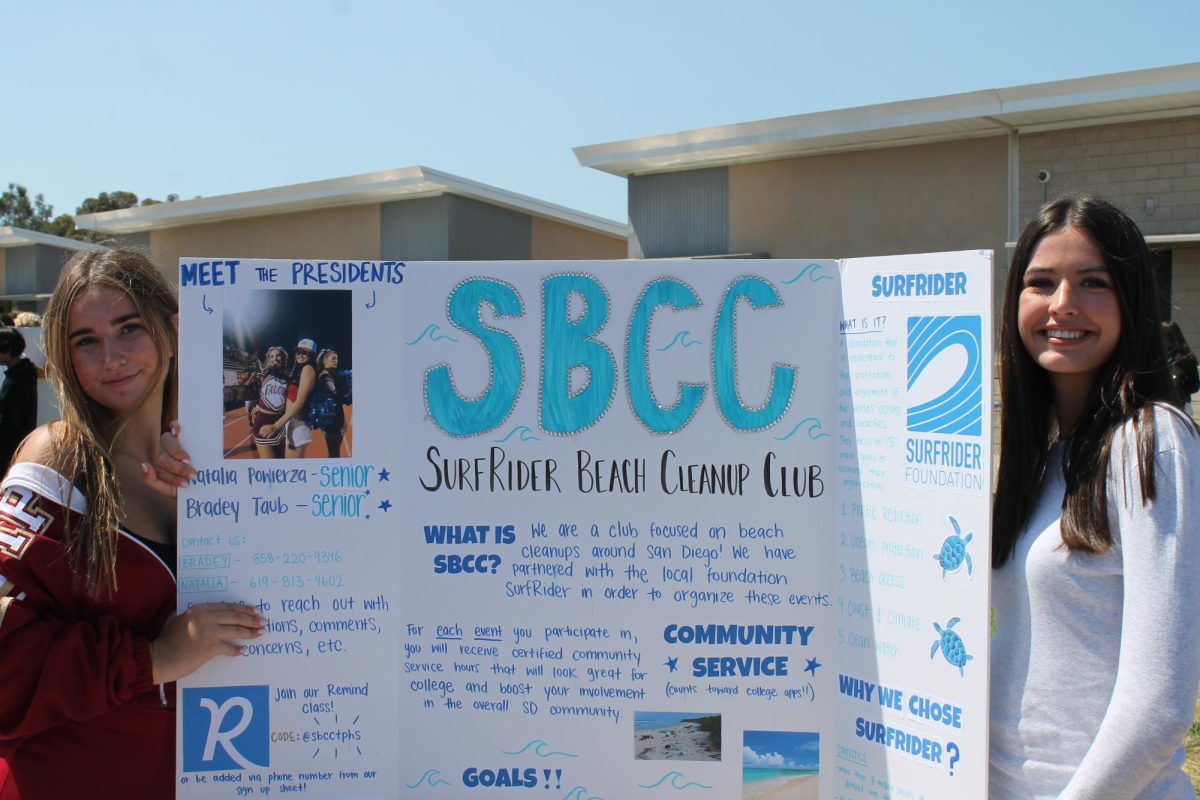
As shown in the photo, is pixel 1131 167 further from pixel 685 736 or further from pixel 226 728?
pixel 226 728

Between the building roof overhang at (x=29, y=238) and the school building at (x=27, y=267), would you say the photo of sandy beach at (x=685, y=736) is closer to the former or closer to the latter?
the building roof overhang at (x=29, y=238)

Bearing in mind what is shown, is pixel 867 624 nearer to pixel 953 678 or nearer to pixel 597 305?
pixel 953 678

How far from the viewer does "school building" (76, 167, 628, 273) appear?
18188 millimetres

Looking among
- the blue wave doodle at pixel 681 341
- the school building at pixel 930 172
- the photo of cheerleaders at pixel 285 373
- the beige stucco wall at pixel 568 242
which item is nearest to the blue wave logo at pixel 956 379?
the blue wave doodle at pixel 681 341

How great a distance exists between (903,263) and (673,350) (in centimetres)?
57

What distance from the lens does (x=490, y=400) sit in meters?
2.36

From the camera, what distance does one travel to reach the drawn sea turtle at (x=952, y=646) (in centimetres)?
199

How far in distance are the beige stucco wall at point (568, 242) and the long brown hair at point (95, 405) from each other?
1820 cm

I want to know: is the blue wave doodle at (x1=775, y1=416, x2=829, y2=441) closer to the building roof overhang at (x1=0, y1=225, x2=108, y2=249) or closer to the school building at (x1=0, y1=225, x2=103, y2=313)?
the building roof overhang at (x1=0, y1=225, x2=108, y2=249)

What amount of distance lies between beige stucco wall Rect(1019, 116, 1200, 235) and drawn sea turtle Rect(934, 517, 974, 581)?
983 cm

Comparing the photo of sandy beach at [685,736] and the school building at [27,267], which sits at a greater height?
the school building at [27,267]

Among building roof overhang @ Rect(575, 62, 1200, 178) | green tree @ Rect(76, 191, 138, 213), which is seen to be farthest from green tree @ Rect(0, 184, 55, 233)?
building roof overhang @ Rect(575, 62, 1200, 178)

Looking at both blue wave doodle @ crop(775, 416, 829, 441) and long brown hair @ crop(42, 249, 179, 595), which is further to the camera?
blue wave doodle @ crop(775, 416, 829, 441)

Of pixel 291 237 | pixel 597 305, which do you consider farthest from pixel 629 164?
pixel 597 305
